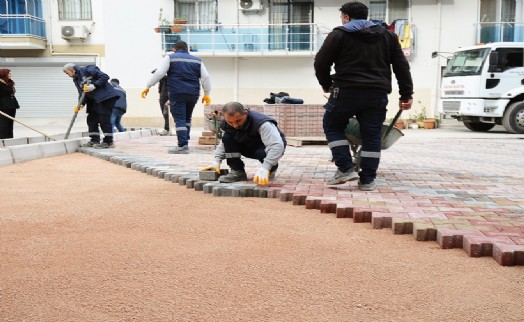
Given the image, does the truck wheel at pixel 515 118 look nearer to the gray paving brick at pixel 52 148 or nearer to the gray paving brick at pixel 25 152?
the gray paving brick at pixel 52 148

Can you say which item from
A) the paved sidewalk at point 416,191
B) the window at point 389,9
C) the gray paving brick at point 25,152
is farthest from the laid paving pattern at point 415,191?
the window at point 389,9

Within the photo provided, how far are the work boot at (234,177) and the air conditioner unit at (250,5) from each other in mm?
18306

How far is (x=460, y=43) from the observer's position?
22688 mm

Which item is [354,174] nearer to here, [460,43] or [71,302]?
[71,302]

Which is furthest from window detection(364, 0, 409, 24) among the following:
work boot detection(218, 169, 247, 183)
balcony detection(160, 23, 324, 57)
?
work boot detection(218, 169, 247, 183)

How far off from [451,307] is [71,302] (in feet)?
6.00

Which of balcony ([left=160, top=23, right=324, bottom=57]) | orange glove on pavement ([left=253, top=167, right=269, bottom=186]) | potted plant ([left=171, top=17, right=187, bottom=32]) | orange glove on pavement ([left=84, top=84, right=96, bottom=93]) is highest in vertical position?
potted plant ([left=171, top=17, right=187, bottom=32])

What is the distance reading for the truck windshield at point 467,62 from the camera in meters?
17.1

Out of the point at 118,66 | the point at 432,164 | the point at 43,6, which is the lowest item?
the point at 432,164

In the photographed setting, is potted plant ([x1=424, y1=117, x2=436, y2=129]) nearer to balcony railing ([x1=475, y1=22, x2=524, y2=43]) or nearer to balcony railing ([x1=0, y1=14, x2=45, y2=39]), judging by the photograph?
balcony railing ([x1=475, y1=22, x2=524, y2=43])

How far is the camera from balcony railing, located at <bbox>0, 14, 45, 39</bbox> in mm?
23906

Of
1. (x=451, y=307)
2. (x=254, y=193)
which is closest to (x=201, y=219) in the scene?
(x=254, y=193)

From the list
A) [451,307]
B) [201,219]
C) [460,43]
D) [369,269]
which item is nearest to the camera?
[451,307]

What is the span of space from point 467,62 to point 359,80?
13.7m
